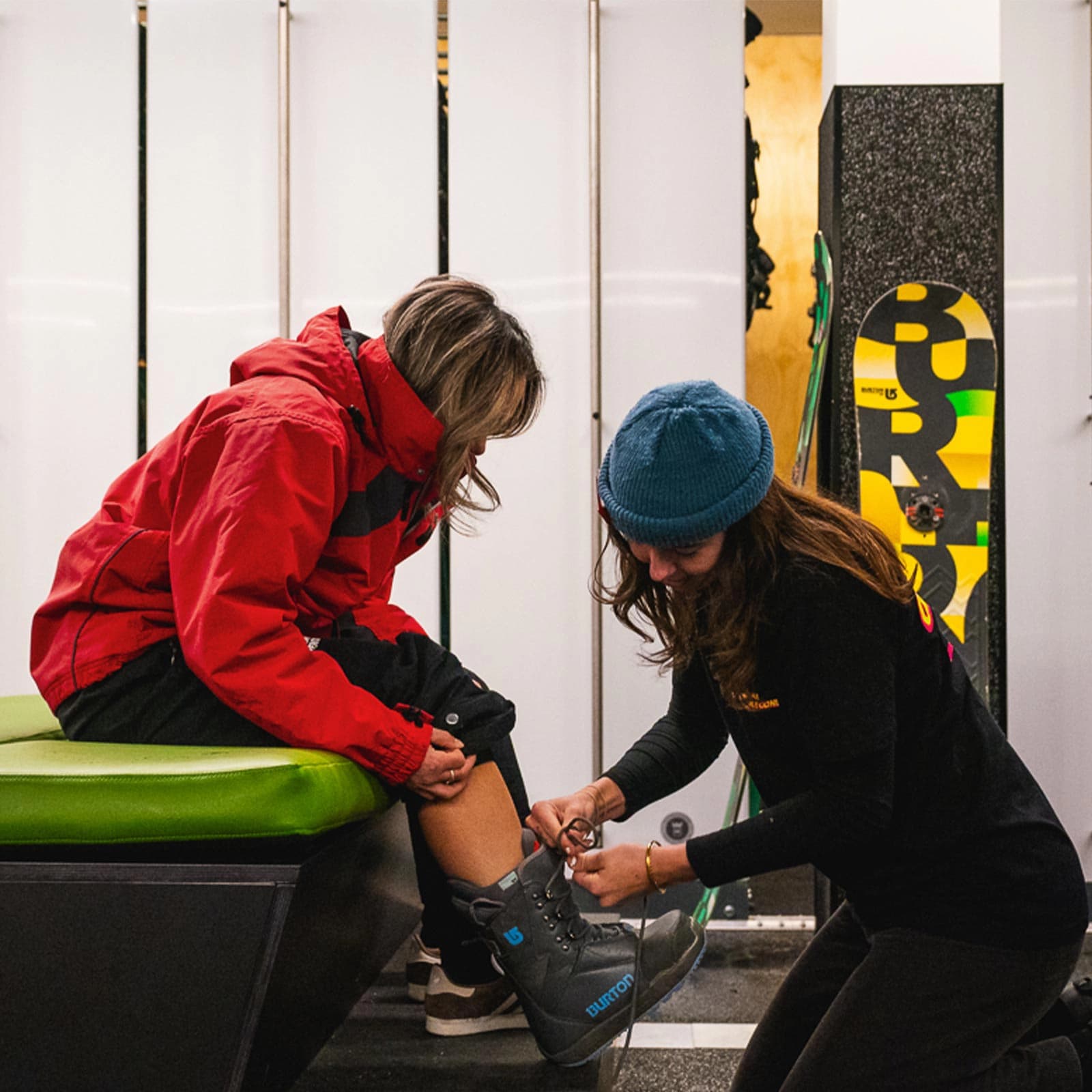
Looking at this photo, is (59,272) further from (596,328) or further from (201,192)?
(596,328)

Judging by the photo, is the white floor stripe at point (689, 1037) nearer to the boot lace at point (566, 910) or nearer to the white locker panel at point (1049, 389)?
the boot lace at point (566, 910)

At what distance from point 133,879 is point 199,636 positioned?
281 mm

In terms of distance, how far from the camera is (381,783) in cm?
153

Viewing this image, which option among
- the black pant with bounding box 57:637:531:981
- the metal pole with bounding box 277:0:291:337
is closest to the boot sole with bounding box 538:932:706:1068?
the black pant with bounding box 57:637:531:981

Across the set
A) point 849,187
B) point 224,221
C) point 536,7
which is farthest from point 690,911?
point 536,7

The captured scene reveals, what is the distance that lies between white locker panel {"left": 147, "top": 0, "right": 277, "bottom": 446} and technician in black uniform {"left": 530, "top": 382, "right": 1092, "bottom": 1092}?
2086 mm

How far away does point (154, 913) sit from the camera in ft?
4.12

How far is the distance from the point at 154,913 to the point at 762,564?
2.50 feet

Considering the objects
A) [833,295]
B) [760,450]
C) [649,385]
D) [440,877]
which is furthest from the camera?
[649,385]

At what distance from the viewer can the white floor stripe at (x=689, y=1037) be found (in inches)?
81.0

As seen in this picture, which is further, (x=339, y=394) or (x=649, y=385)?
(x=649, y=385)

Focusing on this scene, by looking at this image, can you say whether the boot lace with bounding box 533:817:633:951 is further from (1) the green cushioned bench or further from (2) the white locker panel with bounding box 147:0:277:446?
(2) the white locker panel with bounding box 147:0:277:446

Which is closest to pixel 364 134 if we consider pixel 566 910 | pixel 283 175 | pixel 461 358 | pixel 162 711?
pixel 283 175

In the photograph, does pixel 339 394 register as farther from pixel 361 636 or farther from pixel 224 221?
pixel 224 221
